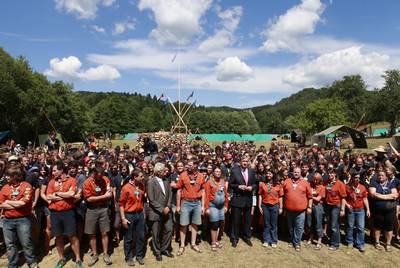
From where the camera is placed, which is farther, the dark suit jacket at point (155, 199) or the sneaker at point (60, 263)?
the dark suit jacket at point (155, 199)

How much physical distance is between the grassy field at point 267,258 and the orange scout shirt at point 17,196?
132 centimetres

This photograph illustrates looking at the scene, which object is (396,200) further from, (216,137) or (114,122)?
(114,122)

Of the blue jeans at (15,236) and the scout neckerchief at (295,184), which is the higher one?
the scout neckerchief at (295,184)

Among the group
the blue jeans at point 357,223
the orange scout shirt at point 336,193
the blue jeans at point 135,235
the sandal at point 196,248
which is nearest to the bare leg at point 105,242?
the blue jeans at point 135,235

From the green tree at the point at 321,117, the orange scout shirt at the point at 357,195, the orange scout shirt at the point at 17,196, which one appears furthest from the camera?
the green tree at the point at 321,117

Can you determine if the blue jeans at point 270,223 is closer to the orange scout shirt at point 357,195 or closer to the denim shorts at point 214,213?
the denim shorts at point 214,213

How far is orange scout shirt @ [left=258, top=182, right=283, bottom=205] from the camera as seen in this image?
6949 millimetres

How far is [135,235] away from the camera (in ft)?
20.2

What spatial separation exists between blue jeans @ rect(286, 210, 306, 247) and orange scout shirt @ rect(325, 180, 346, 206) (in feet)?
2.32

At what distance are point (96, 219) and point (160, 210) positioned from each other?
Answer: 125cm

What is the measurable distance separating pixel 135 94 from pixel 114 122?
177ft

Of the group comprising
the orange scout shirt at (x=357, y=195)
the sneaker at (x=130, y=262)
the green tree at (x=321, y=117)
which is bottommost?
the sneaker at (x=130, y=262)

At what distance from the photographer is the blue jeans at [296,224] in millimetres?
6768

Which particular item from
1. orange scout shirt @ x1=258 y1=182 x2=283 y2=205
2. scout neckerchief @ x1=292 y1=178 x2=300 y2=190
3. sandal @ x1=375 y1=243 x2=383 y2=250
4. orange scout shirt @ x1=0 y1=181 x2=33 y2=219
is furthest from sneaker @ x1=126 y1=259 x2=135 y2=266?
sandal @ x1=375 y1=243 x2=383 y2=250
